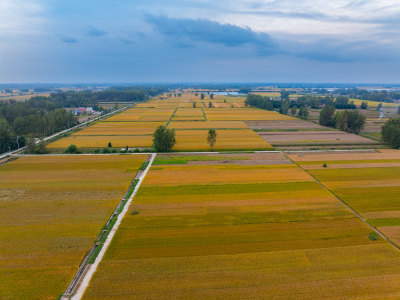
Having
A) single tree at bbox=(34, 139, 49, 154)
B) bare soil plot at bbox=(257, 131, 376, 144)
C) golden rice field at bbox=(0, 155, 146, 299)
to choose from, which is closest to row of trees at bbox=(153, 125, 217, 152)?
golden rice field at bbox=(0, 155, 146, 299)

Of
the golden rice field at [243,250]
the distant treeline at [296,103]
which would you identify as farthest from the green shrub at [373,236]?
the distant treeline at [296,103]

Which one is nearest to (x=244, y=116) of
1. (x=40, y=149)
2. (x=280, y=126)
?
(x=280, y=126)

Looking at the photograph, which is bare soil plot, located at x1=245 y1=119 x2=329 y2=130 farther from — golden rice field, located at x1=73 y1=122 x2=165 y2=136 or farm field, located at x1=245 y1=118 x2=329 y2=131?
golden rice field, located at x1=73 y1=122 x2=165 y2=136

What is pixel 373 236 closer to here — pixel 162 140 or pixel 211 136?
pixel 211 136

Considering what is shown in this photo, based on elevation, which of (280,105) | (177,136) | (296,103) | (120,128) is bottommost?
(177,136)

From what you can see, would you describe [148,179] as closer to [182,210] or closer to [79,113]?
[182,210]
